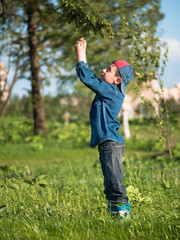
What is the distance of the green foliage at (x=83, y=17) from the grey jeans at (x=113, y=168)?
1379mm

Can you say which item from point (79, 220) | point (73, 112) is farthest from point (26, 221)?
point (73, 112)

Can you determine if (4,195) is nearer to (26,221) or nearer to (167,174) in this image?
(26,221)

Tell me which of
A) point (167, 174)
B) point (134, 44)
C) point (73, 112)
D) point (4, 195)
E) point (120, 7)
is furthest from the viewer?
point (73, 112)

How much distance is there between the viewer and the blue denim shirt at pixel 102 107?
308 cm

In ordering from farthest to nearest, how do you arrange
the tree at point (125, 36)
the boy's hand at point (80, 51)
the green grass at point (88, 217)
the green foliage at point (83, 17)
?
the tree at point (125, 36) < the green foliage at point (83, 17) < the boy's hand at point (80, 51) < the green grass at point (88, 217)

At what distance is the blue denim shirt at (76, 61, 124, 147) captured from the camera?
3.08m

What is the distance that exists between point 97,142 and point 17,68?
5.01 m

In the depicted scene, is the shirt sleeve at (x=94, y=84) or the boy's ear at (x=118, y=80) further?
the boy's ear at (x=118, y=80)

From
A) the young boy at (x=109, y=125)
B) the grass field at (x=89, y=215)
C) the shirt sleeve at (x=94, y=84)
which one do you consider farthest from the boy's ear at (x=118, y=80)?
the grass field at (x=89, y=215)

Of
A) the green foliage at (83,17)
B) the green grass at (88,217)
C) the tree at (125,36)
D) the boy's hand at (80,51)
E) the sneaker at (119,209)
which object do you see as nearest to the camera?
the green grass at (88,217)

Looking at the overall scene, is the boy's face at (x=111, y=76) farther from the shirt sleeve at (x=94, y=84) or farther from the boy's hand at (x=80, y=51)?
the boy's hand at (x=80, y=51)

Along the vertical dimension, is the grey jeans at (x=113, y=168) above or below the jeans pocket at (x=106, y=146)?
below

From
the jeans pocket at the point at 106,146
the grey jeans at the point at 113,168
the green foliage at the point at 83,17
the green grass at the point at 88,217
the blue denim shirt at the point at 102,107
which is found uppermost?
the green foliage at the point at 83,17

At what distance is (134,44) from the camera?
5199mm
